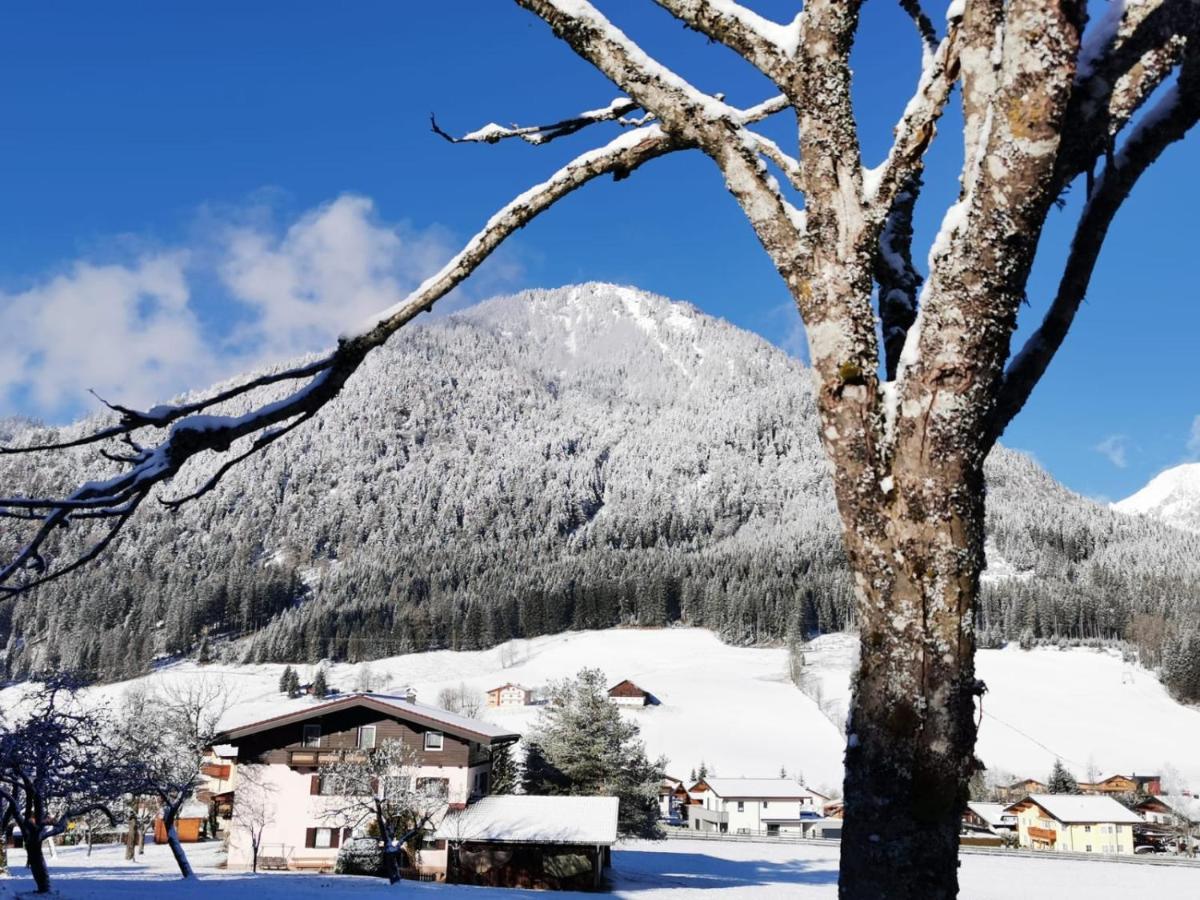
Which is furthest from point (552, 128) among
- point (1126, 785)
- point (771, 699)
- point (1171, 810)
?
point (771, 699)

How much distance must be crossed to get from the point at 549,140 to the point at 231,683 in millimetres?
122438

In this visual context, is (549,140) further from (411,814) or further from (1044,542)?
(1044,542)

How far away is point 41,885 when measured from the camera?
20.1 meters

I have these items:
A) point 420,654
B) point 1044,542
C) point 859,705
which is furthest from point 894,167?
point 1044,542

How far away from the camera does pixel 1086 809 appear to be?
183 feet

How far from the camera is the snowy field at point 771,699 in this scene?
7594cm

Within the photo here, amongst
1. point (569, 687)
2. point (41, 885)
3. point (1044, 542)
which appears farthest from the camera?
point (1044, 542)

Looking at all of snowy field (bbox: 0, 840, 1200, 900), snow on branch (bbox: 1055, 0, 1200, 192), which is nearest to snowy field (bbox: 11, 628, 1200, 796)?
snowy field (bbox: 0, 840, 1200, 900)

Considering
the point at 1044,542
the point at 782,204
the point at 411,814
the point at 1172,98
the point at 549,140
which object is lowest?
the point at 411,814

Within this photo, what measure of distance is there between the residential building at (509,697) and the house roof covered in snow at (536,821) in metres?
59.5

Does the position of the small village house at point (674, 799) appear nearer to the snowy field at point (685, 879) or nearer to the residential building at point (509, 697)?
the snowy field at point (685, 879)

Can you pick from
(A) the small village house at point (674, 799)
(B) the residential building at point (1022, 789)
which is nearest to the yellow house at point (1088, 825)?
(B) the residential building at point (1022, 789)

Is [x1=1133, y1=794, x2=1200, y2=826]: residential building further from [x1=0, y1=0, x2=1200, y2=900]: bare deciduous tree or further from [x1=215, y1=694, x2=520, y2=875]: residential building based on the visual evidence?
[x1=0, y1=0, x2=1200, y2=900]: bare deciduous tree

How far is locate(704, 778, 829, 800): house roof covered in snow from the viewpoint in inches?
2470
